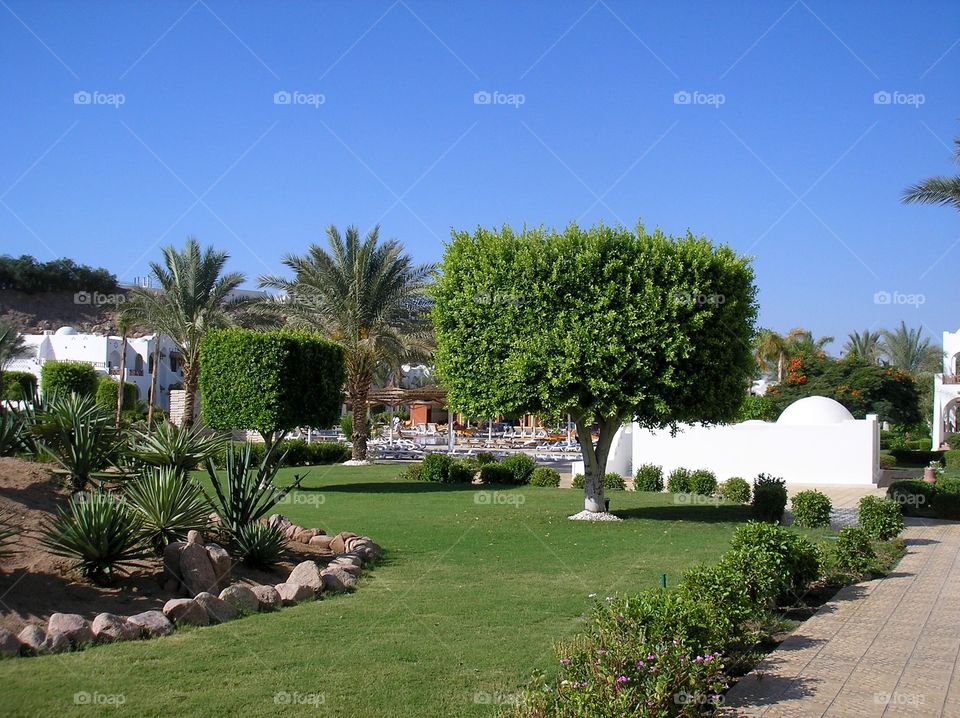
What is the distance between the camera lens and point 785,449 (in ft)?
96.7

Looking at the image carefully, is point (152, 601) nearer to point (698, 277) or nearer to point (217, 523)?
point (217, 523)

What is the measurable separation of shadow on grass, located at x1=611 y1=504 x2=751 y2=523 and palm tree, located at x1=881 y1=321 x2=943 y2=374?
55293 millimetres

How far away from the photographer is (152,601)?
29.1ft

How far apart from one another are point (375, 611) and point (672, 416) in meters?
10.1

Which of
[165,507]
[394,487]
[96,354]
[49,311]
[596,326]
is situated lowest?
[394,487]

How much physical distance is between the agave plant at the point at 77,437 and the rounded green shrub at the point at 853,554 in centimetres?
972

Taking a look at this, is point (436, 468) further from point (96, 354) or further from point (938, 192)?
point (96, 354)

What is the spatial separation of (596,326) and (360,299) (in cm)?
1762

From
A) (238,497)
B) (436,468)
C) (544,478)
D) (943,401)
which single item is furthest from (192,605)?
(943,401)

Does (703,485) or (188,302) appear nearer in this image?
(703,485)

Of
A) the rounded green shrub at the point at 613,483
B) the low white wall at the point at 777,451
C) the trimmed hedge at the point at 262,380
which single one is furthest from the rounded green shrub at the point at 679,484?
the trimmed hedge at the point at 262,380

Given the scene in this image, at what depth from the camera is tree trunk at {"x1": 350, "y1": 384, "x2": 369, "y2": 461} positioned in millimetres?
33938

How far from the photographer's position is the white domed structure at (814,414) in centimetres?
3011

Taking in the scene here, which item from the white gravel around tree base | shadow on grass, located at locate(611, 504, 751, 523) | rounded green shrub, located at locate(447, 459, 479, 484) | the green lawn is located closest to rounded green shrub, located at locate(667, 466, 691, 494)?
shadow on grass, located at locate(611, 504, 751, 523)
